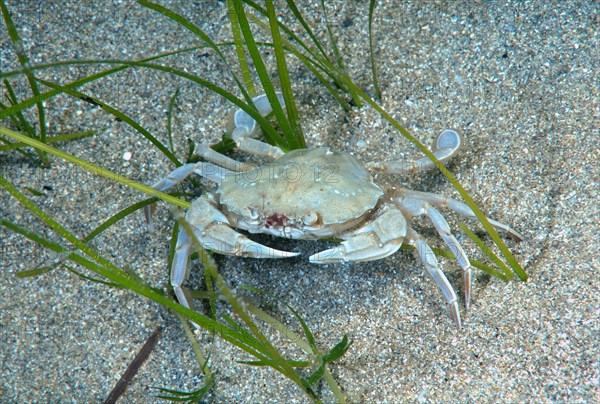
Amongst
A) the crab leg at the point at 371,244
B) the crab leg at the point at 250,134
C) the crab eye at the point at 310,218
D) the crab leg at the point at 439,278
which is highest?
the crab leg at the point at 250,134

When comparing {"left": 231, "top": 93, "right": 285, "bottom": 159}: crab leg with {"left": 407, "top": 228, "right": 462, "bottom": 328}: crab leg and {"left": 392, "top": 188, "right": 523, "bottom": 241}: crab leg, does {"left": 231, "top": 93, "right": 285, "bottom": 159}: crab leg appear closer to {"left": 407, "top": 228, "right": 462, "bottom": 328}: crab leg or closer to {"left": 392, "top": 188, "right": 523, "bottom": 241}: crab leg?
{"left": 392, "top": 188, "right": 523, "bottom": 241}: crab leg

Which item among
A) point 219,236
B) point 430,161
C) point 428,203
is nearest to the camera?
point 219,236

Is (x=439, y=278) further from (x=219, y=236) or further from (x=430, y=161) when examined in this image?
Result: (x=219, y=236)

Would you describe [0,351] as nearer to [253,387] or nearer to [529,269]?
[253,387]

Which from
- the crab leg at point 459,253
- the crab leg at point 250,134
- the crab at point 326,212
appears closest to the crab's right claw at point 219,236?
the crab at point 326,212

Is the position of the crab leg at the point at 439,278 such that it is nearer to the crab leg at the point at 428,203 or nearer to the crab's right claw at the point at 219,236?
the crab leg at the point at 428,203

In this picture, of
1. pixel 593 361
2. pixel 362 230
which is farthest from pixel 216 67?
pixel 593 361

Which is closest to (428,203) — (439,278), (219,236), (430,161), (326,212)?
(430,161)
